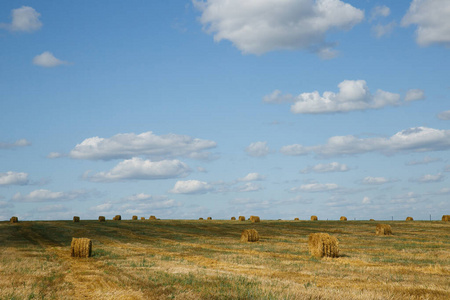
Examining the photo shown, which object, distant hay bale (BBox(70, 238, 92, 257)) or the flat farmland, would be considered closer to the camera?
the flat farmland

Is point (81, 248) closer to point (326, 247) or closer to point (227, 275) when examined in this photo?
point (227, 275)

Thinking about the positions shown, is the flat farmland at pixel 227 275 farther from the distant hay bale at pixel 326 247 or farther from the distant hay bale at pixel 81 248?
the distant hay bale at pixel 326 247

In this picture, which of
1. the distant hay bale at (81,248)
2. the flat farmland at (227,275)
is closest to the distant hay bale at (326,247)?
the flat farmland at (227,275)

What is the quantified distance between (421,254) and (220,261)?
11.6 meters

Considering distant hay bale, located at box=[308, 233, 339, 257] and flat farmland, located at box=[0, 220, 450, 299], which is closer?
flat farmland, located at box=[0, 220, 450, 299]

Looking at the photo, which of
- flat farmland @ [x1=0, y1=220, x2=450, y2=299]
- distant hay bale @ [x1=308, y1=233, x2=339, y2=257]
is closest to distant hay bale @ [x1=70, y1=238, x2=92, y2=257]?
flat farmland @ [x1=0, y1=220, x2=450, y2=299]

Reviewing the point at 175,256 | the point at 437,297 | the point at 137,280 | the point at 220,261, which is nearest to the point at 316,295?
the point at 437,297

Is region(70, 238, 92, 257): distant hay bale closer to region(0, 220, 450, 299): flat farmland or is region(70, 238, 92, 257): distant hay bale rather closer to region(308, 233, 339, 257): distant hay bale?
region(0, 220, 450, 299): flat farmland

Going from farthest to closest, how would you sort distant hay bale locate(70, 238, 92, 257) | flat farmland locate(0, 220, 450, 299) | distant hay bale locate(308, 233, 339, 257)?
distant hay bale locate(70, 238, 92, 257) < distant hay bale locate(308, 233, 339, 257) < flat farmland locate(0, 220, 450, 299)

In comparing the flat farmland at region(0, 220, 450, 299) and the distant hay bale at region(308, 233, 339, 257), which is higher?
the distant hay bale at region(308, 233, 339, 257)

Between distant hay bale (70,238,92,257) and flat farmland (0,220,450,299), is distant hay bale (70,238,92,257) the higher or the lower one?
the higher one

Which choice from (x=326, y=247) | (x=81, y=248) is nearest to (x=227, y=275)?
(x=326, y=247)

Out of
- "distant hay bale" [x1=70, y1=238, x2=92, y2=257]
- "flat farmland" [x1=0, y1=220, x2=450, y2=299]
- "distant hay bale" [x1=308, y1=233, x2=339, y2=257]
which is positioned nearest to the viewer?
"flat farmland" [x1=0, y1=220, x2=450, y2=299]

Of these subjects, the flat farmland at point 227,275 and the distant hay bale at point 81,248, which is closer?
the flat farmland at point 227,275
